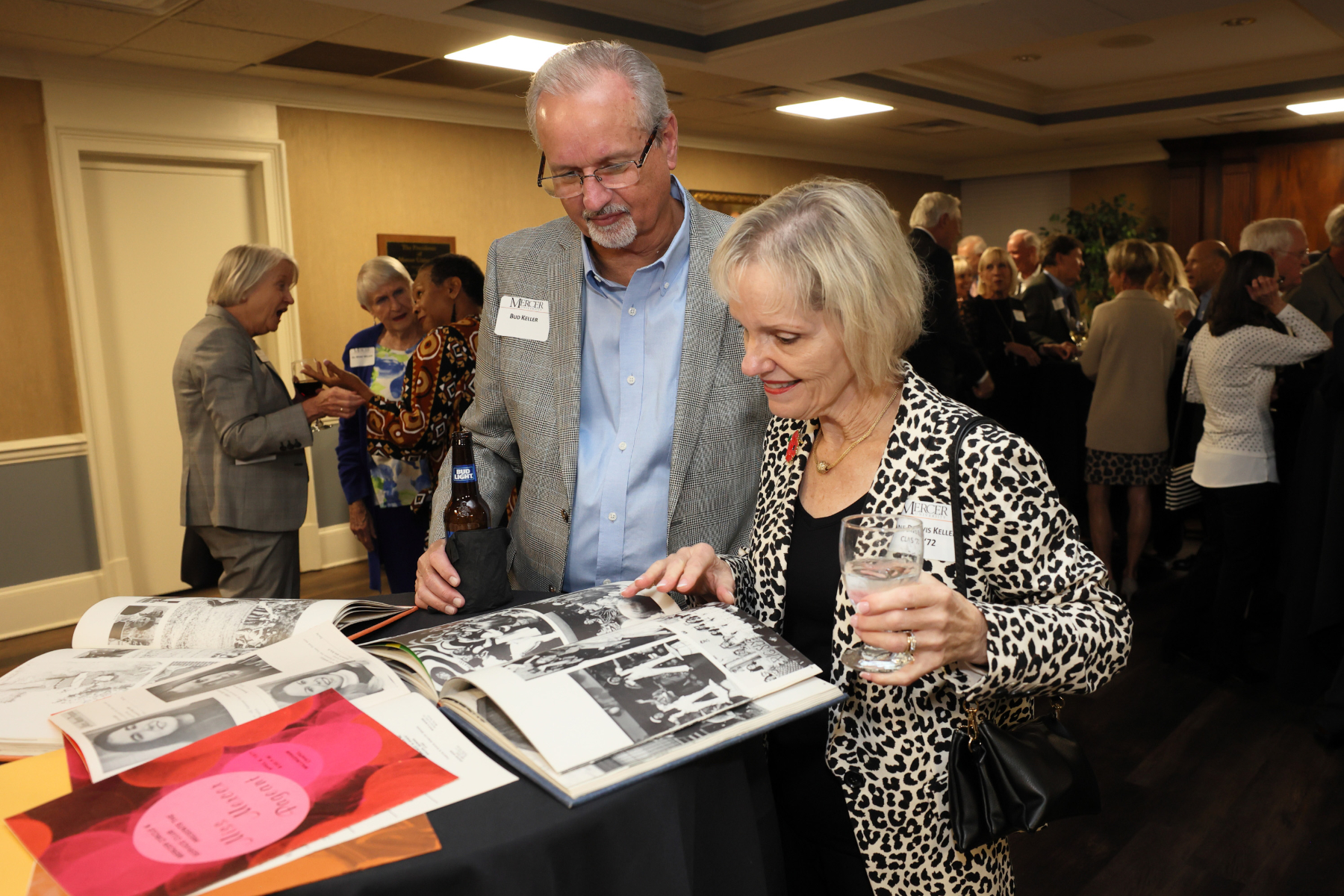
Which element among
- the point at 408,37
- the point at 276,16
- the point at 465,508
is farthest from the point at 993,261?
the point at 465,508

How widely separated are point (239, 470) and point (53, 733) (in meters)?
2.44

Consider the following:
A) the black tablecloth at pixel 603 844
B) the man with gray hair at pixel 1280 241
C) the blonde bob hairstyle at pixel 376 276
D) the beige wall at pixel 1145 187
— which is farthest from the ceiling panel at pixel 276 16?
the beige wall at pixel 1145 187

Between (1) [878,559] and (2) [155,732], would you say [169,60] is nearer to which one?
(2) [155,732]

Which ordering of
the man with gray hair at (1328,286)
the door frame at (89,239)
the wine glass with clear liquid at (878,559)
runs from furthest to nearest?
the door frame at (89,239) < the man with gray hair at (1328,286) < the wine glass with clear liquid at (878,559)

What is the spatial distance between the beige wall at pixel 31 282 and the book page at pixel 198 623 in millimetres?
4232

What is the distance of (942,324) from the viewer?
4.58 metres

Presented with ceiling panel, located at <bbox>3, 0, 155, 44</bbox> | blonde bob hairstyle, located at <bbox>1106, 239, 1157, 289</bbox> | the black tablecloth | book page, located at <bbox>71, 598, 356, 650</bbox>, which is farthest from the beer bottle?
blonde bob hairstyle, located at <bbox>1106, 239, 1157, 289</bbox>

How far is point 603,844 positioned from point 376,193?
5.74 m

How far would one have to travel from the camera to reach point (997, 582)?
3.76 ft

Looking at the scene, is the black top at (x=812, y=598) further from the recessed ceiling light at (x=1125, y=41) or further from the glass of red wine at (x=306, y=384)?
the recessed ceiling light at (x=1125, y=41)

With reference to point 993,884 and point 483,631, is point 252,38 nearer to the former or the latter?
point 483,631

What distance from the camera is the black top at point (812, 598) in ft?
4.08

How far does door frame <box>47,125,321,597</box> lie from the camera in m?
4.67

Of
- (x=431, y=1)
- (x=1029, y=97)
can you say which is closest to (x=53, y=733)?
(x=431, y=1)
